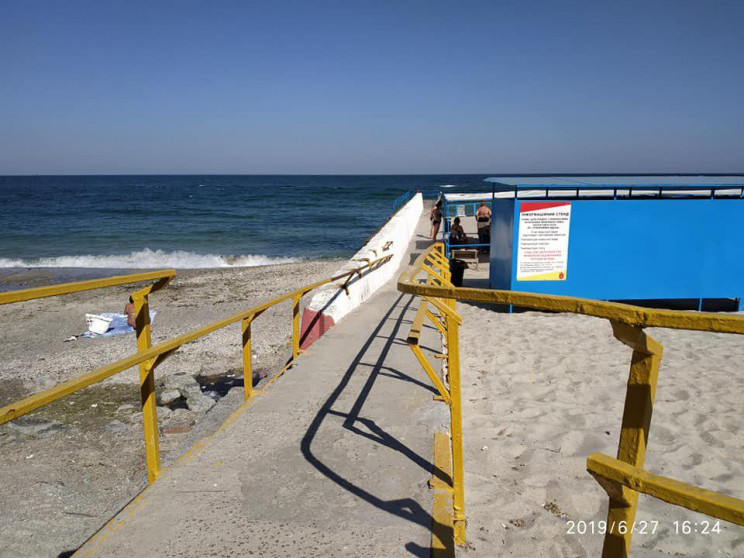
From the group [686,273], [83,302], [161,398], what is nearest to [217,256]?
[83,302]

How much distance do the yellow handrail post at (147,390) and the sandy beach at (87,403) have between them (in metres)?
1.21

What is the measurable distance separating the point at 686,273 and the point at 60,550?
988 cm

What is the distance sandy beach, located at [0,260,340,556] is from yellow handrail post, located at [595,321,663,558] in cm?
372

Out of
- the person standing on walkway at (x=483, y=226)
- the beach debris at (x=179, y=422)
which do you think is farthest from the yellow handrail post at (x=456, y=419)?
the person standing on walkway at (x=483, y=226)

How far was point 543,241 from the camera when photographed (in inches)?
349

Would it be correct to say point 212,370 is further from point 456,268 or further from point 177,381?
point 456,268

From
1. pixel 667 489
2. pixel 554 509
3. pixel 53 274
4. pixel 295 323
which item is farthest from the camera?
pixel 53 274

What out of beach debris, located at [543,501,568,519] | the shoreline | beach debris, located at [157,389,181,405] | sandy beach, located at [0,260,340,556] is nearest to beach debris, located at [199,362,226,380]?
sandy beach, located at [0,260,340,556]

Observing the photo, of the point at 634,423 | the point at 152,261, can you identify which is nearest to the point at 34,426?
the point at 634,423

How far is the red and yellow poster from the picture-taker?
870 cm

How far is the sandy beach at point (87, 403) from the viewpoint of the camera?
159 inches

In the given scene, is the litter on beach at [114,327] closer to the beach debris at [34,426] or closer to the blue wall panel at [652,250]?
the beach debris at [34,426]

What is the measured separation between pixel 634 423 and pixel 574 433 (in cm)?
333
